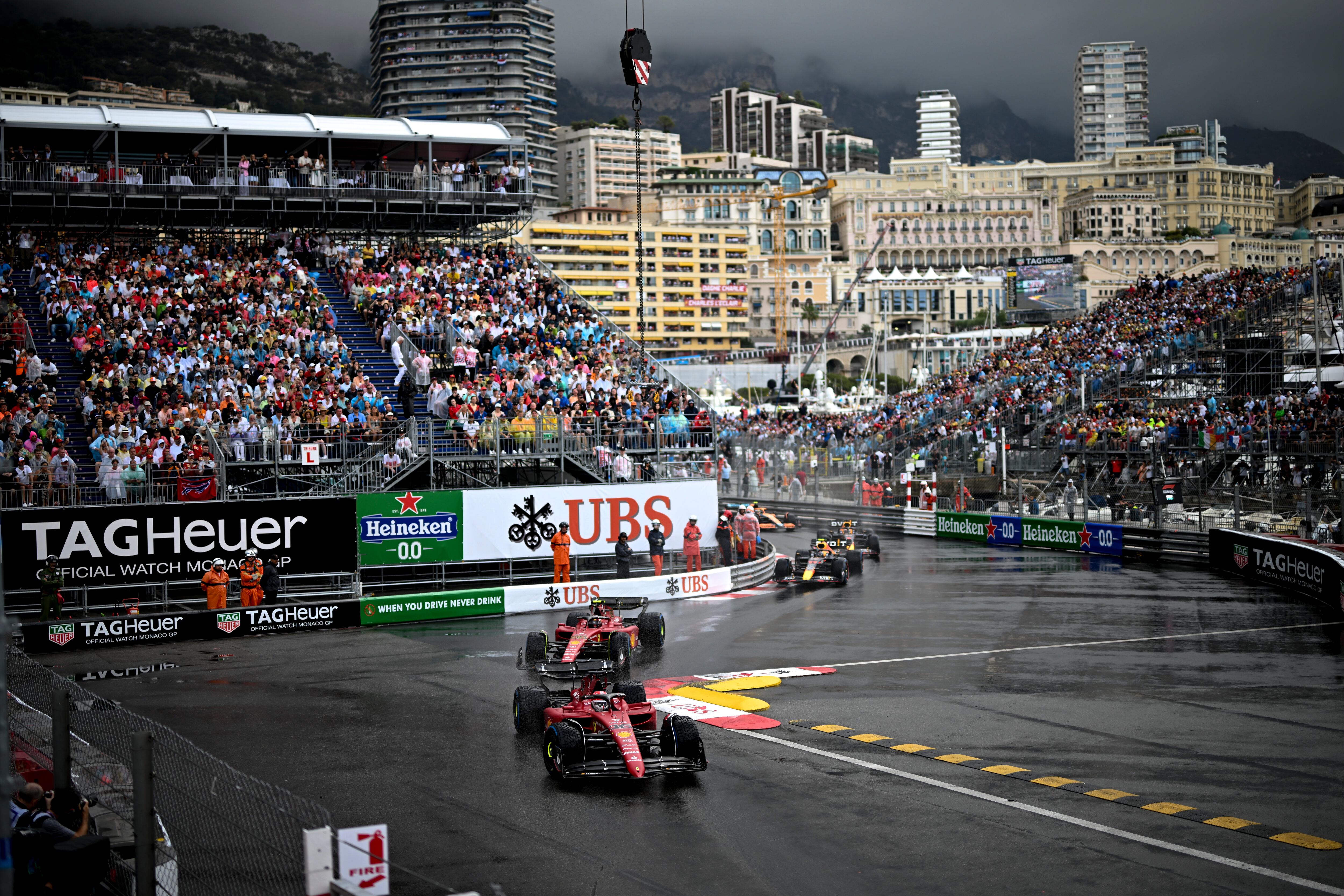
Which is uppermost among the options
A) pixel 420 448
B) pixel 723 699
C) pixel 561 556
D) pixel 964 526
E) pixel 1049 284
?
pixel 1049 284

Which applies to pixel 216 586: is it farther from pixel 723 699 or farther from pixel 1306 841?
pixel 1306 841

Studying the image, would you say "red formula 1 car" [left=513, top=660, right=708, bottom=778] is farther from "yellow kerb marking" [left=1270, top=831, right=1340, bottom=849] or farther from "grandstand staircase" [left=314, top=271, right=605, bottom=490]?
"grandstand staircase" [left=314, top=271, right=605, bottom=490]

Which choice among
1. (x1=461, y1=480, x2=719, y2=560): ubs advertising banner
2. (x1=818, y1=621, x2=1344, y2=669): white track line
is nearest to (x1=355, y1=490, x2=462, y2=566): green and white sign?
(x1=461, y1=480, x2=719, y2=560): ubs advertising banner

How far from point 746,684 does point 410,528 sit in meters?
12.3

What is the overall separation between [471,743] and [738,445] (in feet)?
122

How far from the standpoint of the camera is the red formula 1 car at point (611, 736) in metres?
14.8

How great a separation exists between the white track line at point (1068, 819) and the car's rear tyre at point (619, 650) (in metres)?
5.50

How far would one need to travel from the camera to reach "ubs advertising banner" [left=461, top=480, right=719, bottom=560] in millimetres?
31141

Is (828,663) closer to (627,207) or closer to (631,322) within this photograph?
(631,322)

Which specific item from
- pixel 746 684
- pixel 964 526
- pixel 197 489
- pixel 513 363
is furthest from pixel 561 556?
pixel 964 526

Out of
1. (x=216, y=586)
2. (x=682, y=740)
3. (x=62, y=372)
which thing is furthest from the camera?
(x=62, y=372)

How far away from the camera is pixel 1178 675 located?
20.3 metres

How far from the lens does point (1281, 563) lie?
30.6 meters

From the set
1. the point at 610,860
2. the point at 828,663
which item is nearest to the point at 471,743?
the point at 610,860
